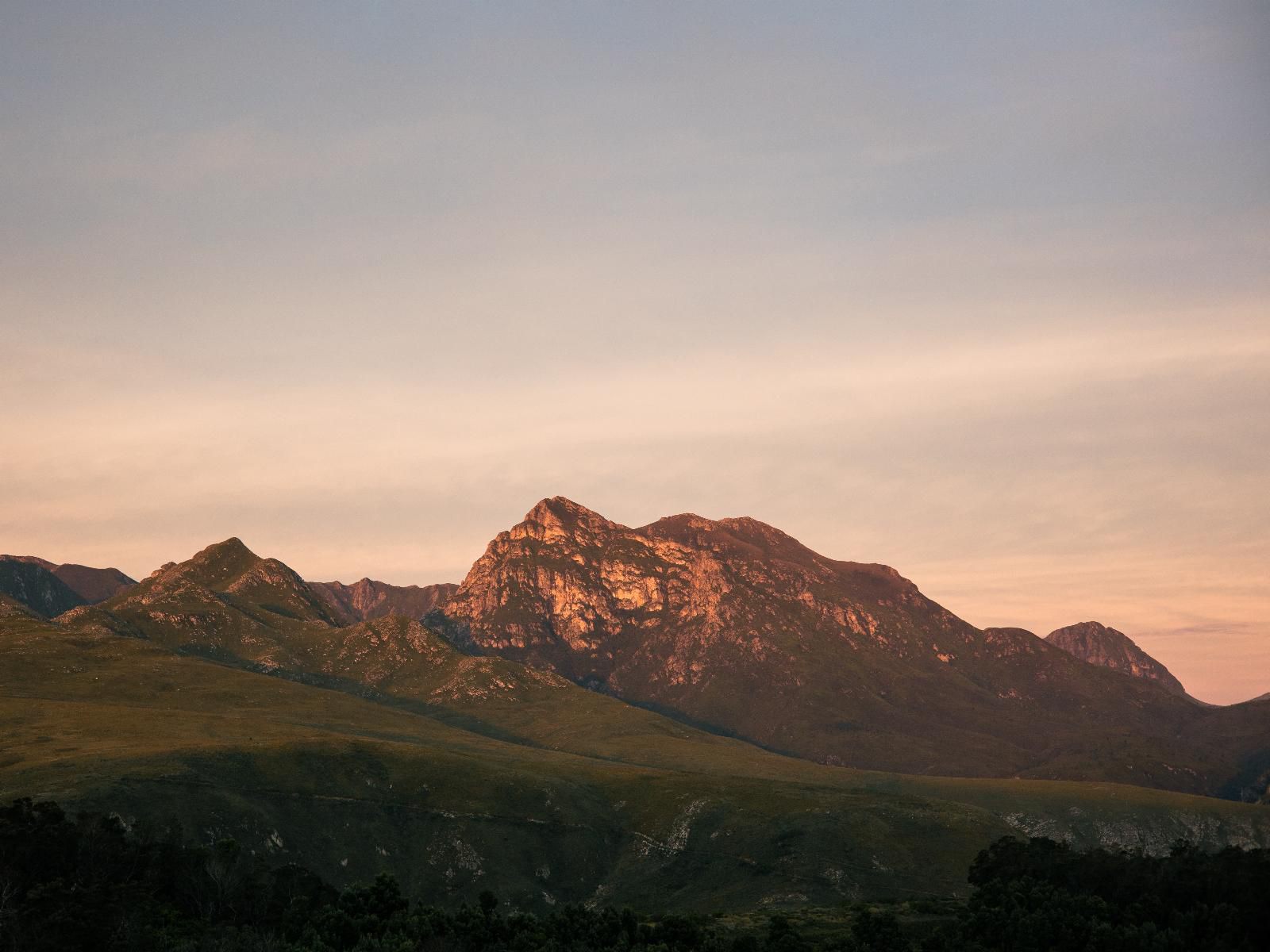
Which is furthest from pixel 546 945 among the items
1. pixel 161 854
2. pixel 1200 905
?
pixel 1200 905

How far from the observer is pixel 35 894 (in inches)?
5743

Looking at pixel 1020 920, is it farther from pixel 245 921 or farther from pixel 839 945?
pixel 245 921

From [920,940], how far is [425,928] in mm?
68260

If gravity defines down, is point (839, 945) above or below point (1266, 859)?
below

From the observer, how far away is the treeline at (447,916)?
146625 mm

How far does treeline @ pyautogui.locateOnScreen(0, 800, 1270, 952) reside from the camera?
146625 mm

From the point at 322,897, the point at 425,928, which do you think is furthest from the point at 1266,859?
the point at 322,897

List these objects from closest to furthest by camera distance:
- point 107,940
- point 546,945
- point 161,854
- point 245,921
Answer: point 107,940 → point 546,945 → point 245,921 → point 161,854

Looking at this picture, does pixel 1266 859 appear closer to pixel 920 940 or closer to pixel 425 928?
pixel 920 940

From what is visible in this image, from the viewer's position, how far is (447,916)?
16938 centimetres

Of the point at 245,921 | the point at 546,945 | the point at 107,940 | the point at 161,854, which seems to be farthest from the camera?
the point at 161,854

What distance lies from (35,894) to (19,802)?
5955 cm

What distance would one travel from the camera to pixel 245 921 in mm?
170875

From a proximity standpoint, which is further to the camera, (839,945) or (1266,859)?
(1266,859)
